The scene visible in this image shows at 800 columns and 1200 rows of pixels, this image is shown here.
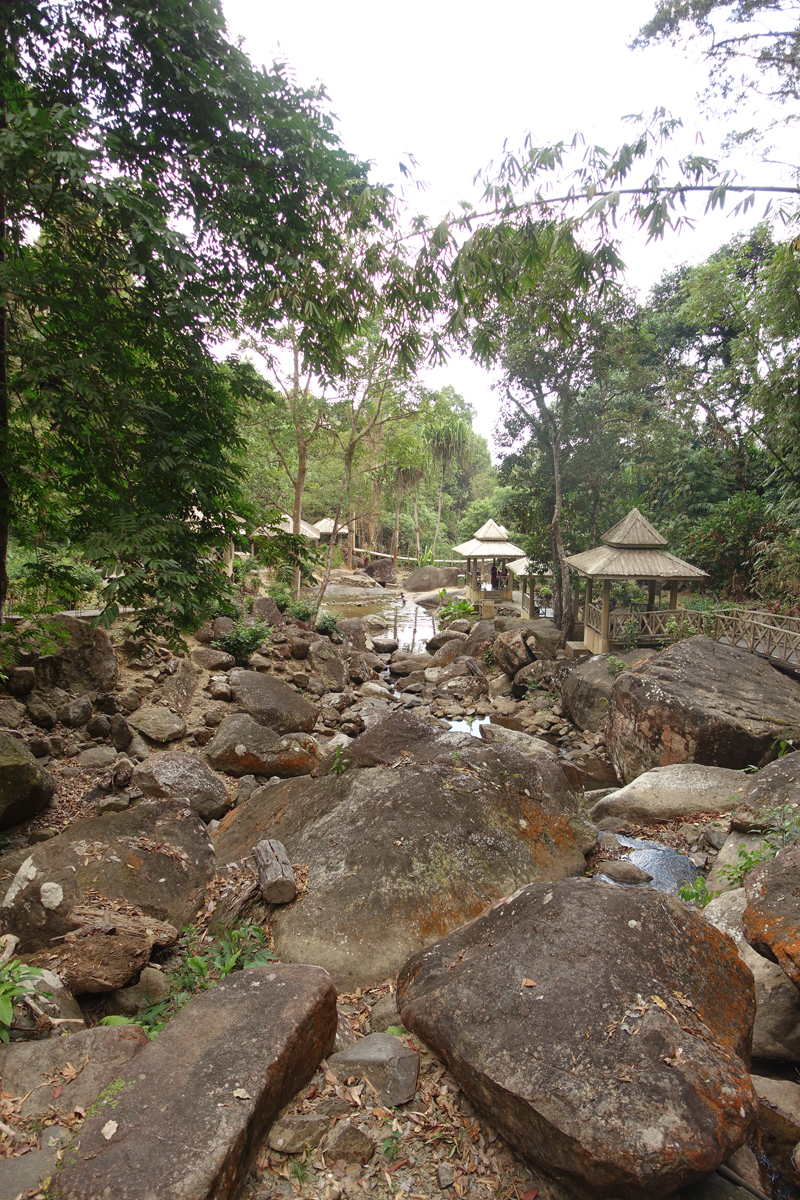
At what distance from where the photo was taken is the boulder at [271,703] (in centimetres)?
1002

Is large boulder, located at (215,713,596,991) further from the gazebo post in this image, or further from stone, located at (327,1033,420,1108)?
the gazebo post

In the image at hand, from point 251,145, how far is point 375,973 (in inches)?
252

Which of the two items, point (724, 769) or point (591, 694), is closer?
point (724, 769)

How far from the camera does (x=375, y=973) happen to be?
13.5ft

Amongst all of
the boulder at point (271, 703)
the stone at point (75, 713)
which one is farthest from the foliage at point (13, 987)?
the boulder at point (271, 703)

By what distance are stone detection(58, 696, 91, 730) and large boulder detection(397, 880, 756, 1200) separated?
19.1ft

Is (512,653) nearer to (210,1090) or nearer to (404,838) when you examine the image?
(404,838)

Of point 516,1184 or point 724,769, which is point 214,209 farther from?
point 724,769

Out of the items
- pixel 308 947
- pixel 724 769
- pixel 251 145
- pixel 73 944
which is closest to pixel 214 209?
pixel 251 145

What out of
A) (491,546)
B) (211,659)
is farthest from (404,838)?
(491,546)

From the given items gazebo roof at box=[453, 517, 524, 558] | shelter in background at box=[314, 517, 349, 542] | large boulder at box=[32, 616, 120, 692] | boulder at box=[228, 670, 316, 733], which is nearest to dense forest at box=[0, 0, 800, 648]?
large boulder at box=[32, 616, 120, 692]

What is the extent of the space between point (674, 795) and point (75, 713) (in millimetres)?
7919

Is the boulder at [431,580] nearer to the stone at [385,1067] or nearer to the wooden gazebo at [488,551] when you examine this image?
the wooden gazebo at [488,551]

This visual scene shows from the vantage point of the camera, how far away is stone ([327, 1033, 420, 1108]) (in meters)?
2.82
